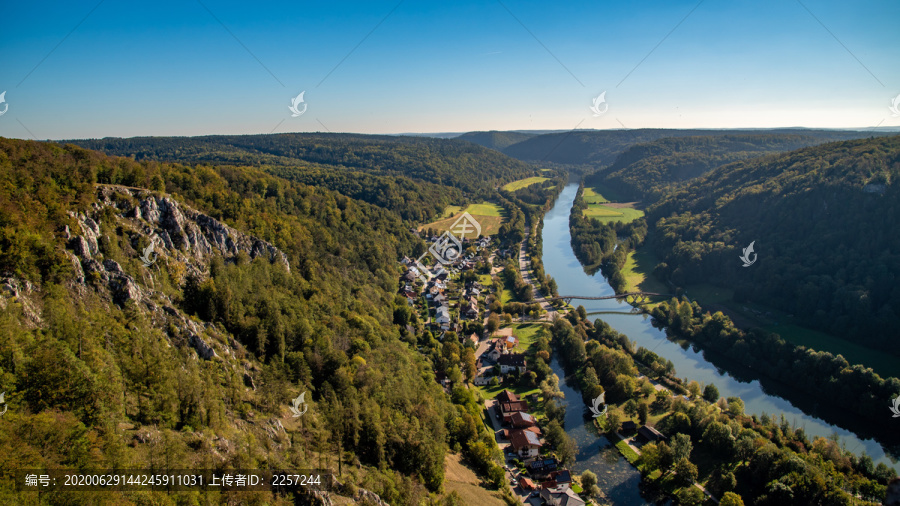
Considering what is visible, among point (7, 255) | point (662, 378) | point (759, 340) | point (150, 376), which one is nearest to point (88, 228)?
point (7, 255)

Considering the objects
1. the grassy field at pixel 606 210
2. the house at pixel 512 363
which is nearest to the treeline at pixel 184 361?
the house at pixel 512 363

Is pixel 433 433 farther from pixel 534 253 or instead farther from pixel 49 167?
pixel 534 253

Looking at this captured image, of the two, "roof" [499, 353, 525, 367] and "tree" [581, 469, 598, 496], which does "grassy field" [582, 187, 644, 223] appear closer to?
"roof" [499, 353, 525, 367]

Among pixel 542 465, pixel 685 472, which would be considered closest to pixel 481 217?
pixel 542 465

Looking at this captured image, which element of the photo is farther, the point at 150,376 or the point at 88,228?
the point at 88,228

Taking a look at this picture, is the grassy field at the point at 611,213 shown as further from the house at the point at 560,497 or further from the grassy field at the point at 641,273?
the house at the point at 560,497

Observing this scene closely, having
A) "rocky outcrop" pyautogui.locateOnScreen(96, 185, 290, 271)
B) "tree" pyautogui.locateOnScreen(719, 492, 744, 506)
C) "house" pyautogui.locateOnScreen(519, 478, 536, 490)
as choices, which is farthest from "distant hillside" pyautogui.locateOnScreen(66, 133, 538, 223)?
"tree" pyautogui.locateOnScreen(719, 492, 744, 506)

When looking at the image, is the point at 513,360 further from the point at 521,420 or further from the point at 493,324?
the point at 521,420
